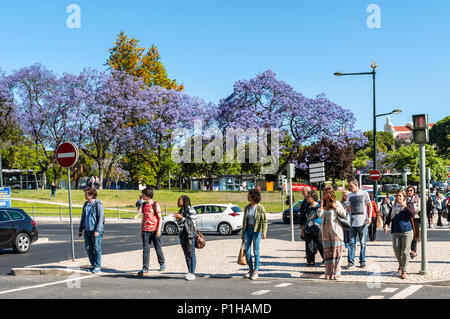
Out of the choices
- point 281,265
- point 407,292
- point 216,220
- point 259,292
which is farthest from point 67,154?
point 216,220

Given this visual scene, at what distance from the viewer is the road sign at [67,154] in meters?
12.4

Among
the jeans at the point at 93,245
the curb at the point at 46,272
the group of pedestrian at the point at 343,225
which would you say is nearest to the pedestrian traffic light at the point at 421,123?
the group of pedestrian at the point at 343,225

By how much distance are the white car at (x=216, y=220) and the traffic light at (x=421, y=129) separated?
1382cm

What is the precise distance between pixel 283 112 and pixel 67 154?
3800 centimetres

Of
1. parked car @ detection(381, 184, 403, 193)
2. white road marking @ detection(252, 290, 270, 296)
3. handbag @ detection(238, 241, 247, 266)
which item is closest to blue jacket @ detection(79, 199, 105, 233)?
handbag @ detection(238, 241, 247, 266)

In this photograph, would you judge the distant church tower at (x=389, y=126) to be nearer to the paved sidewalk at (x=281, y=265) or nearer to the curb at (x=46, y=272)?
the paved sidewalk at (x=281, y=265)

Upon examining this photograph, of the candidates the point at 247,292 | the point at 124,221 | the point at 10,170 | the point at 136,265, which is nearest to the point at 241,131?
the point at 124,221

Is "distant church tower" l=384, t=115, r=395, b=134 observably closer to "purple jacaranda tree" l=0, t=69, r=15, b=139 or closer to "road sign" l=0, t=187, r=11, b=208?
"purple jacaranda tree" l=0, t=69, r=15, b=139

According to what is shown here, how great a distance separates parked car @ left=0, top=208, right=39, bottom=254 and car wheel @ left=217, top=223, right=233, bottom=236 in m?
8.66

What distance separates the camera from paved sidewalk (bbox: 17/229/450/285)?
958 centimetres

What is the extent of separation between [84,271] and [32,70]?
148 ft

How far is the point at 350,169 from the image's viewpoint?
7012 centimetres

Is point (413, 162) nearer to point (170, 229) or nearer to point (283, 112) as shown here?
point (283, 112)
